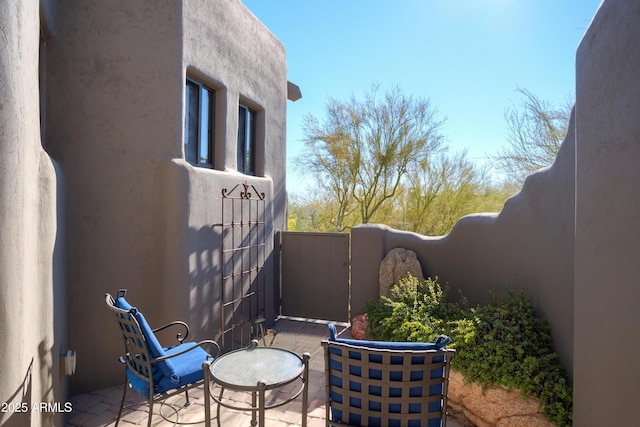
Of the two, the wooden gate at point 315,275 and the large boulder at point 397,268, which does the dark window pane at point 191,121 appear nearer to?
the wooden gate at point 315,275

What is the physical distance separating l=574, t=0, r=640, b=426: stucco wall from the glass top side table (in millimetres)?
1974

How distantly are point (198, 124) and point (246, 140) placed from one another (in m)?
1.40

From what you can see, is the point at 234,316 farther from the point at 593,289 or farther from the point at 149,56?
the point at 593,289

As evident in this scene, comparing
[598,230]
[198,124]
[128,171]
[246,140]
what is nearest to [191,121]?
[198,124]

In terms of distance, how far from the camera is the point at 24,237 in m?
2.51

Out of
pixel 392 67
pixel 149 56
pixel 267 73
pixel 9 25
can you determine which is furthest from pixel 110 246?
pixel 392 67

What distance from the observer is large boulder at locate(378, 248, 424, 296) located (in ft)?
18.5

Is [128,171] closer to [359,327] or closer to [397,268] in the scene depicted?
[359,327]

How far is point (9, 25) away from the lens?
229cm

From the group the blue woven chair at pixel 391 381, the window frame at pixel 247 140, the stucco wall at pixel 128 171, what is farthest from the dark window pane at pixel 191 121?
the blue woven chair at pixel 391 381

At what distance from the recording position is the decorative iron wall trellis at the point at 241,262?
5523mm

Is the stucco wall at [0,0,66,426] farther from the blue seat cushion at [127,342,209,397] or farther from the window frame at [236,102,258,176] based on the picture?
the window frame at [236,102,258,176]

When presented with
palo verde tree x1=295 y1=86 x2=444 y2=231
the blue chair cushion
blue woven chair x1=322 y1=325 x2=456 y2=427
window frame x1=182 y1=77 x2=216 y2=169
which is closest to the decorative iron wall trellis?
window frame x1=182 y1=77 x2=216 y2=169

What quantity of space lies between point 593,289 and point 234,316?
4.54 meters
